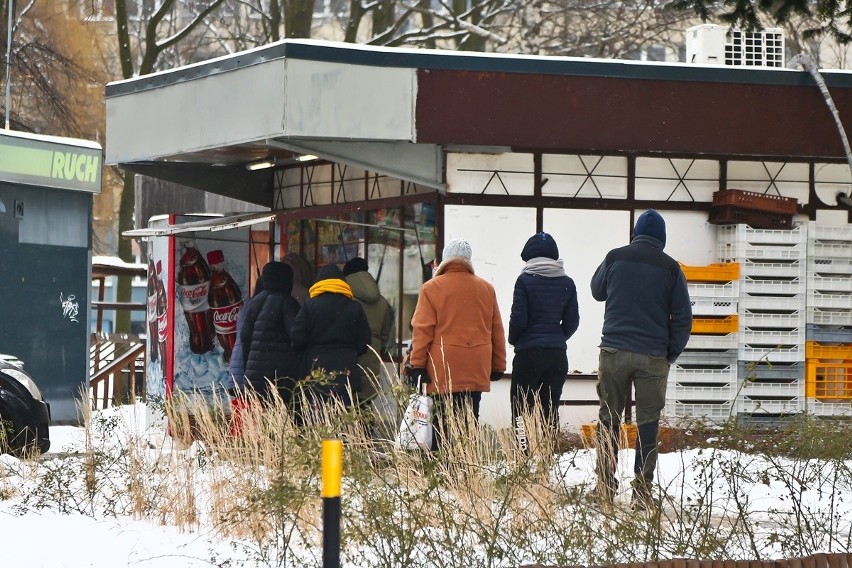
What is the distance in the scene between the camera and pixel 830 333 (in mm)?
14398

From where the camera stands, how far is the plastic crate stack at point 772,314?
46.6 ft

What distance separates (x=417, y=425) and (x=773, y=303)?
5485mm

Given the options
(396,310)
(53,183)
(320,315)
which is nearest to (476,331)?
(320,315)

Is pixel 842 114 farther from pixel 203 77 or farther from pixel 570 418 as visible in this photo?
pixel 203 77

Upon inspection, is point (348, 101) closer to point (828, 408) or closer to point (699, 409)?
point (699, 409)

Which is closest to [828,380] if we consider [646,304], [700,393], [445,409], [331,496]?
[700,393]

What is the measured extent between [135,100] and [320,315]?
4681 millimetres

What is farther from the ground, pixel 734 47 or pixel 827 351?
pixel 734 47

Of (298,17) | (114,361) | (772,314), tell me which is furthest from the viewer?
(298,17)

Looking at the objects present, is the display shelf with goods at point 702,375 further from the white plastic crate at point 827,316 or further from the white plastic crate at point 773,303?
the white plastic crate at point 827,316

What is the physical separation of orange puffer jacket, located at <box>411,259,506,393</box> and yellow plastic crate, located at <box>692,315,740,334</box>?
3868 mm

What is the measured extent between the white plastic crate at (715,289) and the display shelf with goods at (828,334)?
804 millimetres

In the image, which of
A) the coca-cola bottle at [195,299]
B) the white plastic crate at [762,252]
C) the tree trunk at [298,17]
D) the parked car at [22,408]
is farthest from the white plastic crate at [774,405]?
the tree trunk at [298,17]

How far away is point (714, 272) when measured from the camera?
46.5 ft
